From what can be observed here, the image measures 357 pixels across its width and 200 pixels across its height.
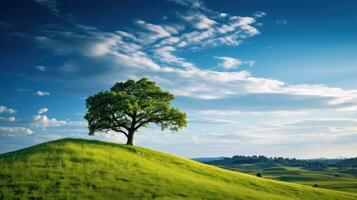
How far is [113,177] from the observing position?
42.9m

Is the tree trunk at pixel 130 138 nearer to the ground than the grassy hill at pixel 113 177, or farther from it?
farther from it

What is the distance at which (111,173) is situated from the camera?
4431cm

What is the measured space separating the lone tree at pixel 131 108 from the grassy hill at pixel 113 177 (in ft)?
16.1

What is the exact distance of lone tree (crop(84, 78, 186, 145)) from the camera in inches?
2447

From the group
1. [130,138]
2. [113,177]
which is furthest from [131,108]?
[113,177]

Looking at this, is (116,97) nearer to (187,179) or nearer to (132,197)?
(187,179)

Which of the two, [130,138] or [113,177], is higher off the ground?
[130,138]

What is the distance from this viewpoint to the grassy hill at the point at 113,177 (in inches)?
1460

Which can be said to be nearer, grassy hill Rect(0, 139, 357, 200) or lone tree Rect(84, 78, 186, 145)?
grassy hill Rect(0, 139, 357, 200)

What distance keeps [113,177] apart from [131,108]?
1966 centimetres

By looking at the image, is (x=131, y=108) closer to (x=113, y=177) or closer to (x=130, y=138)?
(x=130, y=138)

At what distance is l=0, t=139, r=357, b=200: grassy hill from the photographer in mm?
37094

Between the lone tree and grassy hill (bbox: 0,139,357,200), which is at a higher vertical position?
the lone tree

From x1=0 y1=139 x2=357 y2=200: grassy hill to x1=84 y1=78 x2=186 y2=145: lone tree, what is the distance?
16.1 feet
